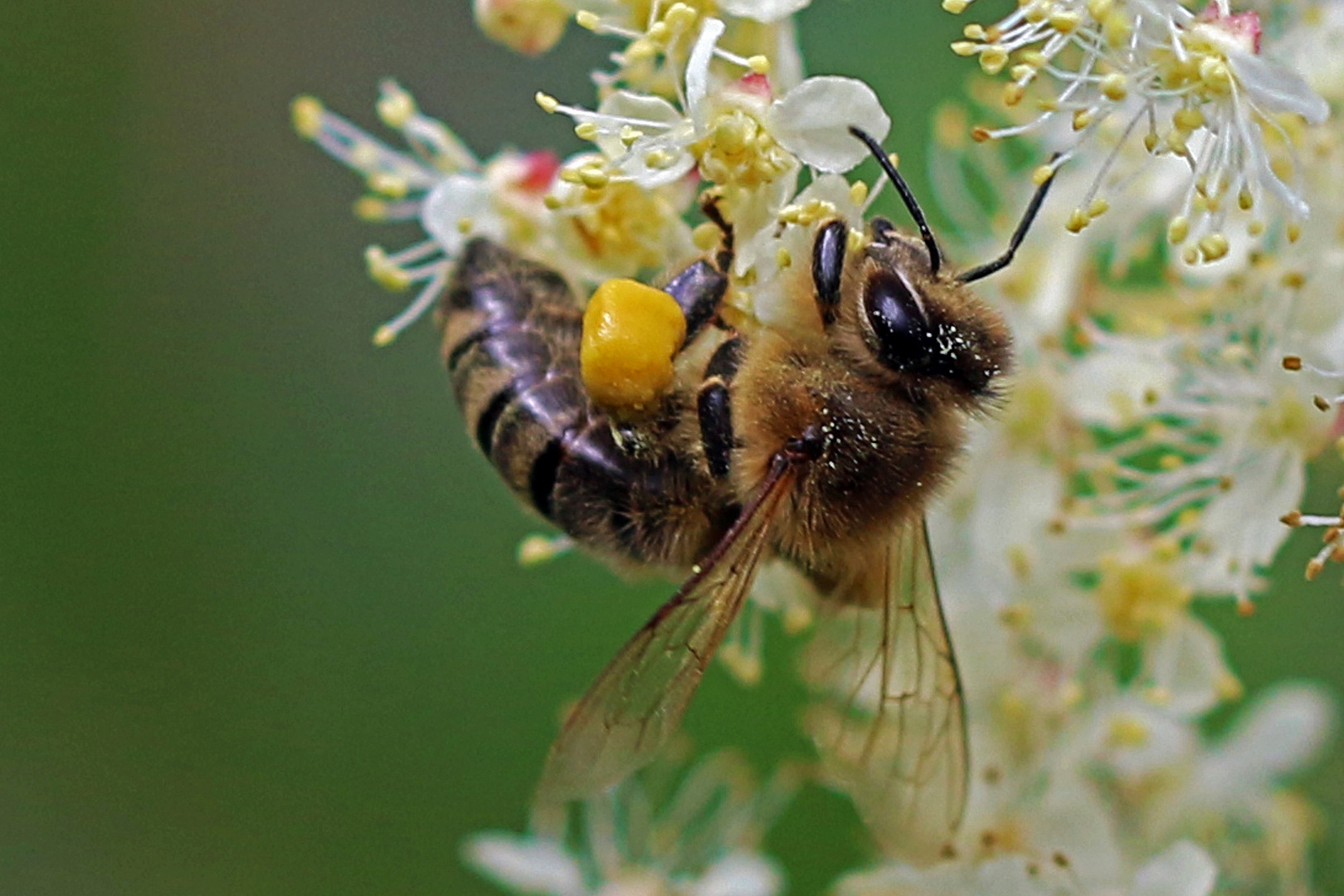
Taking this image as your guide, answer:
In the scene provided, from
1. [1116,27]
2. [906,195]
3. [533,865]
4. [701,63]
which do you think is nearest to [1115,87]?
[1116,27]

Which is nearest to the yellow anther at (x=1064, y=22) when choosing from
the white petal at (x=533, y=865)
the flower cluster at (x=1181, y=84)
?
the flower cluster at (x=1181, y=84)

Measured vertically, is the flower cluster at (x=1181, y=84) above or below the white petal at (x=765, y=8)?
below

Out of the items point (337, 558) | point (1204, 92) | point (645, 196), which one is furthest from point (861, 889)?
point (337, 558)

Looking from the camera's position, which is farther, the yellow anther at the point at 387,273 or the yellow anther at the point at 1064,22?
the yellow anther at the point at 387,273

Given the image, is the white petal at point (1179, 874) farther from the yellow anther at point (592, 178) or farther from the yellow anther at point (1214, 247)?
the yellow anther at point (592, 178)

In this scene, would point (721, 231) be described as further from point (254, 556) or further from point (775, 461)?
point (254, 556)

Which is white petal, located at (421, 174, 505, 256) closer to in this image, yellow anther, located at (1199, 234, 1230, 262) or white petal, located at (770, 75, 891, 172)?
white petal, located at (770, 75, 891, 172)
